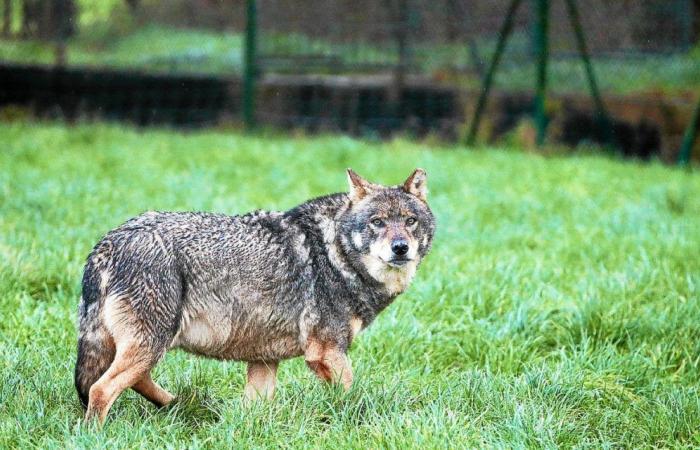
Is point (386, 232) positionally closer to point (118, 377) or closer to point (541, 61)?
point (118, 377)

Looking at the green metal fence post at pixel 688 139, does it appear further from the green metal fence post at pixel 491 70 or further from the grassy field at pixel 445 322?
the green metal fence post at pixel 491 70

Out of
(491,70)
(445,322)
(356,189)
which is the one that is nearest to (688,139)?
(491,70)

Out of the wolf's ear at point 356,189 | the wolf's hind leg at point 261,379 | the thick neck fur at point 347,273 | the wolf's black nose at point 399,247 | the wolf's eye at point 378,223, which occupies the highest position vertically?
the wolf's ear at point 356,189

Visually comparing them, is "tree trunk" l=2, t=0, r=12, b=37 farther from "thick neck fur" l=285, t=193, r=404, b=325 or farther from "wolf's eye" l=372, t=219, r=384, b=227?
"wolf's eye" l=372, t=219, r=384, b=227

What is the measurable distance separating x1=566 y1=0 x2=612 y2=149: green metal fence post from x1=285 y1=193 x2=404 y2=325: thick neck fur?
9242mm

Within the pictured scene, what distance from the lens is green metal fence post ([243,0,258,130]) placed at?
46.6 feet

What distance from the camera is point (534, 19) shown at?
14047 mm

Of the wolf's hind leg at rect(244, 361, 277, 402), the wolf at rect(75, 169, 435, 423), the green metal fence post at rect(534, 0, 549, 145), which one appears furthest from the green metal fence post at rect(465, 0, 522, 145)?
the wolf's hind leg at rect(244, 361, 277, 402)

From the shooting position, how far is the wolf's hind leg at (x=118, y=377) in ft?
12.9

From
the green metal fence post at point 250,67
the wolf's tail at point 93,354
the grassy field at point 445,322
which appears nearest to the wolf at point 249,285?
the wolf's tail at point 93,354

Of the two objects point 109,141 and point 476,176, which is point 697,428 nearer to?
point 476,176

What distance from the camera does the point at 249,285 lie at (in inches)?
173

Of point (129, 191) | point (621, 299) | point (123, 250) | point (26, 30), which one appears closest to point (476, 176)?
point (129, 191)

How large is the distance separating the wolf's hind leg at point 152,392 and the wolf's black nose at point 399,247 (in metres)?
1.10
